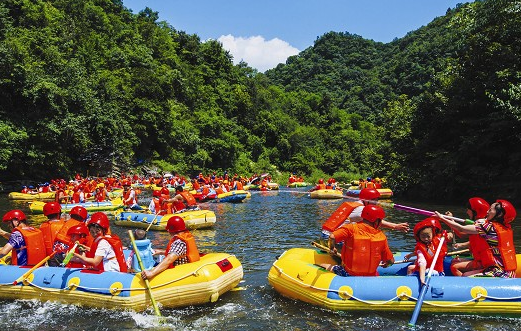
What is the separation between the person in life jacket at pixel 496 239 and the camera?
638cm

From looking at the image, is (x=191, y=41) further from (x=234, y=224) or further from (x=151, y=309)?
(x=151, y=309)

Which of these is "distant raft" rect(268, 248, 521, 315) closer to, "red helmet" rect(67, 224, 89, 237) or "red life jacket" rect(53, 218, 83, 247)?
"red helmet" rect(67, 224, 89, 237)

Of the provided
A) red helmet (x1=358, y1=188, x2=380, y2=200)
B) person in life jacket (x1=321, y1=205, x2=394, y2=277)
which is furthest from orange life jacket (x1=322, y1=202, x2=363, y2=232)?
person in life jacket (x1=321, y1=205, x2=394, y2=277)

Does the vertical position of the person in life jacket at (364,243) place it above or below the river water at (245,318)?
above

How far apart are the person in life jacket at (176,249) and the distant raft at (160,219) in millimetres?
6391

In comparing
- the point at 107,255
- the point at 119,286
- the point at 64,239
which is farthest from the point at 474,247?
the point at 64,239

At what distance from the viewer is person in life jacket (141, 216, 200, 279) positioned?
22.0ft

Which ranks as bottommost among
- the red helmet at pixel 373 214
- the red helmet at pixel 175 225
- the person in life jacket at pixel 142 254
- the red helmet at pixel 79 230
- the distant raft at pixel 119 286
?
the distant raft at pixel 119 286

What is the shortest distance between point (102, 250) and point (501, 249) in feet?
19.7

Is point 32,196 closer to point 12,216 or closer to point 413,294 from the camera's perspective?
point 12,216

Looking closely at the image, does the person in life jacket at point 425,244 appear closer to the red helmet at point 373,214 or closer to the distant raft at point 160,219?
the red helmet at point 373,214

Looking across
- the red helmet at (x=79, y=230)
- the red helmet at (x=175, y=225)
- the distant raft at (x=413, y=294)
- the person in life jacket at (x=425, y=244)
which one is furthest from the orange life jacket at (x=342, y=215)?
the red helmet at (x=79, y=230)

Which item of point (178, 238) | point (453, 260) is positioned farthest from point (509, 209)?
point (178, 238)

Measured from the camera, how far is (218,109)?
174 feet
